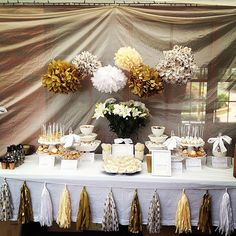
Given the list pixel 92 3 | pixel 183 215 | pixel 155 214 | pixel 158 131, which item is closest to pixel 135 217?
pixel 155 214

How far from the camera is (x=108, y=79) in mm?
2473

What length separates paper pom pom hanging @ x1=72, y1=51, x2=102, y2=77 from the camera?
257 cm

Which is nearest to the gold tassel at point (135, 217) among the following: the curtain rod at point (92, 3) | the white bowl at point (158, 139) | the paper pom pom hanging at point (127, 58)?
the white bowl at point (158, 139)

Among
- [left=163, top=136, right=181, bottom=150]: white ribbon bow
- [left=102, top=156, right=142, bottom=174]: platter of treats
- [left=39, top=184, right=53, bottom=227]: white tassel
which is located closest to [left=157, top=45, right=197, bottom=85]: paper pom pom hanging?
[left=163, top=136, right=181, bottom=150]: white ribbon bow

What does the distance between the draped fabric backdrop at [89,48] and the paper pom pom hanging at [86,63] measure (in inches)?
7.3

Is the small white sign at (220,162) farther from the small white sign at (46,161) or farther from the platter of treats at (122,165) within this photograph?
the small white sign at (46,161)

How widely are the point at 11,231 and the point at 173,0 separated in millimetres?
2356

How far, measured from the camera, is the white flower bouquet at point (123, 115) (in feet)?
8.32

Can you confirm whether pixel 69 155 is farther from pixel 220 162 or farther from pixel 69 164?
pixel 220 162

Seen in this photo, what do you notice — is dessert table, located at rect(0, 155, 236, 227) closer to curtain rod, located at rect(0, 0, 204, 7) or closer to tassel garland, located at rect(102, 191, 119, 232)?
tassel garland, located at rect(102, 191, 119, 232)

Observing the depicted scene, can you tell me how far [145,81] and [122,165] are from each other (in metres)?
0.64

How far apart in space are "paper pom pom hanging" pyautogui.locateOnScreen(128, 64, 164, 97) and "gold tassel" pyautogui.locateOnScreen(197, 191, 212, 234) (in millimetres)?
839

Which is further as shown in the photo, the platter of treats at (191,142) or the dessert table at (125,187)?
the platter of treats at (191,142)

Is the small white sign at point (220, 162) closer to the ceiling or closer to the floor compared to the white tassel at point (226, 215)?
closer to the ceiling
